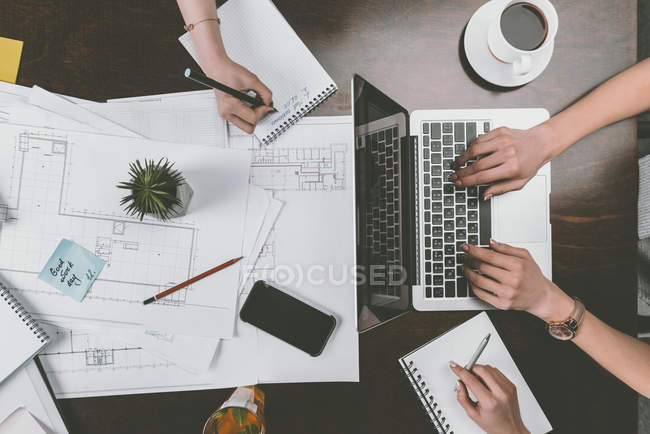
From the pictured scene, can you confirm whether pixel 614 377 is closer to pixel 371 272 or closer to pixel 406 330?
pixel 406 330

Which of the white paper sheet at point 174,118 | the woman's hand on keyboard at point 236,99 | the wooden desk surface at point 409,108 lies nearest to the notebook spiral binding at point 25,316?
the wooden desk surface at point 409,108

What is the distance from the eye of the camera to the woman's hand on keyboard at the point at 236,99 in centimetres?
74

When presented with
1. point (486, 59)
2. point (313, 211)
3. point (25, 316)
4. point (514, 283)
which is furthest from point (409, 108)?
point (25, 316)

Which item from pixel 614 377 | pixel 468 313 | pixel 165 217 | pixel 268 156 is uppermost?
pixel 268 156

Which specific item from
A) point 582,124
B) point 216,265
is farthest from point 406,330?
point 582,124

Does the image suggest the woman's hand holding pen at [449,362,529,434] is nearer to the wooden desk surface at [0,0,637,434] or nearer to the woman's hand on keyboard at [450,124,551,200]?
the wooden desk surface at [0,0,637,434]

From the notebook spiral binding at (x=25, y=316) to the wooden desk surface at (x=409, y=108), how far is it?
15cm

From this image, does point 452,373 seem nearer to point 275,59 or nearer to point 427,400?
point 427,400

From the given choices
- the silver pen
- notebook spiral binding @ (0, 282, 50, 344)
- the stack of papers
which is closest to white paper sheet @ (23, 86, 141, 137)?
the stack of papers

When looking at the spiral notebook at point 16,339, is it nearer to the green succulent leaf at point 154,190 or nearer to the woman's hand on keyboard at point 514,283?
the green succulent leaf at point 154,190

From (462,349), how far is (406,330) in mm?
119

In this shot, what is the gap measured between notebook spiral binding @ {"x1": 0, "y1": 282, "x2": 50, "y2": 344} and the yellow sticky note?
0.45 meters

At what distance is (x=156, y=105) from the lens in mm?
801

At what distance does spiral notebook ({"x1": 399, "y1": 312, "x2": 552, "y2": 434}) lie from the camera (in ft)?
2.59
